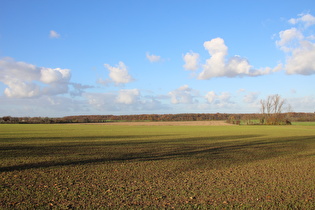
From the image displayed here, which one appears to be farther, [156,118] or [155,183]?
[156,118]

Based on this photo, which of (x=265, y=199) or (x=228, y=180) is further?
(x=228, y=180)

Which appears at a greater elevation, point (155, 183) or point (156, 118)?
point (156, 118)

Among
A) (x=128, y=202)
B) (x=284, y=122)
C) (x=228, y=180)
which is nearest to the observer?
(x=128, y=202)

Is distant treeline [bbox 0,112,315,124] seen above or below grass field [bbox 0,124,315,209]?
above

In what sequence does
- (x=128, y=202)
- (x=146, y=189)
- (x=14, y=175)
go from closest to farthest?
(x=128, y=202), (x=146, y=189), (x=14, y=175)

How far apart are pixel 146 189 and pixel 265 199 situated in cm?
311

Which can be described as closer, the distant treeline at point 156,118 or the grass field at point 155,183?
the grass field at point 155,183

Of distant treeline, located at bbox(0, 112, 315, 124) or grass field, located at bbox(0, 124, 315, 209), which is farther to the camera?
distant treeline, located at bbox(0, 112, 315, 124)

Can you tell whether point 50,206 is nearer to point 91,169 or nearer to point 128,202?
point 128,202

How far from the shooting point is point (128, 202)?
6383mm

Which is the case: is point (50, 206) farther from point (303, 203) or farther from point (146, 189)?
point (303, 203)

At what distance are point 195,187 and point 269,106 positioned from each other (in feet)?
278

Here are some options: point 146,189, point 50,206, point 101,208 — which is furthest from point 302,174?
point 50,206

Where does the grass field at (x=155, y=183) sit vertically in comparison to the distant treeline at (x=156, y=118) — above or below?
below
